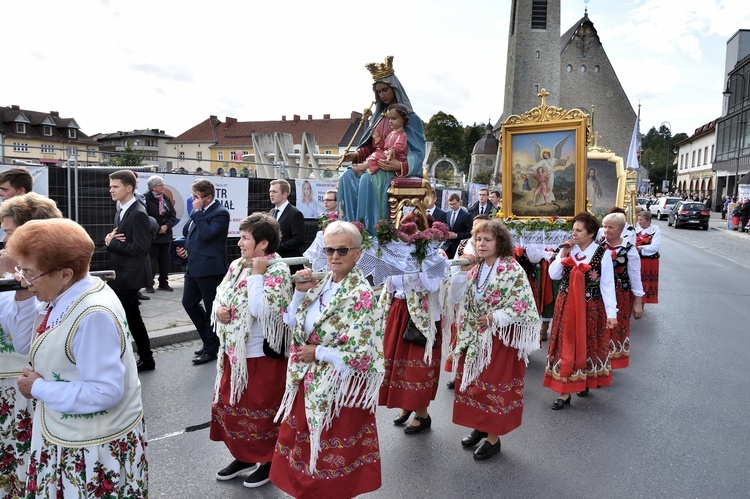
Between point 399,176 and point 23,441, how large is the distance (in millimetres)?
3199

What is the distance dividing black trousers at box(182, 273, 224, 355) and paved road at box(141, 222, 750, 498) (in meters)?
0.36

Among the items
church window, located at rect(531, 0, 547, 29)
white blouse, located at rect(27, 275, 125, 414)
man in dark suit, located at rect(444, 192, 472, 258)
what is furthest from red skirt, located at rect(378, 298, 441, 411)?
church window, located at rect(531, 0, 547, 29)

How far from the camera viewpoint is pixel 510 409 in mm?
4293

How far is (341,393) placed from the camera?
302cm

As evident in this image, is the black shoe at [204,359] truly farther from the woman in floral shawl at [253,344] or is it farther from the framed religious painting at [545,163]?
the framed religious painting at [545,163]

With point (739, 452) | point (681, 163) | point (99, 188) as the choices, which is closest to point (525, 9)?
point (681, 163)

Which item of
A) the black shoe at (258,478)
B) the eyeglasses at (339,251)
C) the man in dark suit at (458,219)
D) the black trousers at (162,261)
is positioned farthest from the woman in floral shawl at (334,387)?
the man in dark suit at (458,219)

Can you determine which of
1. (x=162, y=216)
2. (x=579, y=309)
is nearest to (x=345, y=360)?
(x=579, y=309)

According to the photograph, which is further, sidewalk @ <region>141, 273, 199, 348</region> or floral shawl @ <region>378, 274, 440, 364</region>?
sidewalk @ <region>141, 273, 199, 348</region>

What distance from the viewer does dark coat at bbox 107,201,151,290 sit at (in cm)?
568

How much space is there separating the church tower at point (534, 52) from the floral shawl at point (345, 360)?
5403 centimetres

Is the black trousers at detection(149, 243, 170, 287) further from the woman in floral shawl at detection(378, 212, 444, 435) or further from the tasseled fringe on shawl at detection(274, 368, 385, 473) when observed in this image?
the tasseled fringe on shawl at detection(274, 368, 385, 473)

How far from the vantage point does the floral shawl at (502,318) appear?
14.0 feet

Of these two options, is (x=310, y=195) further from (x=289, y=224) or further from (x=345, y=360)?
(x=345, y=360)
